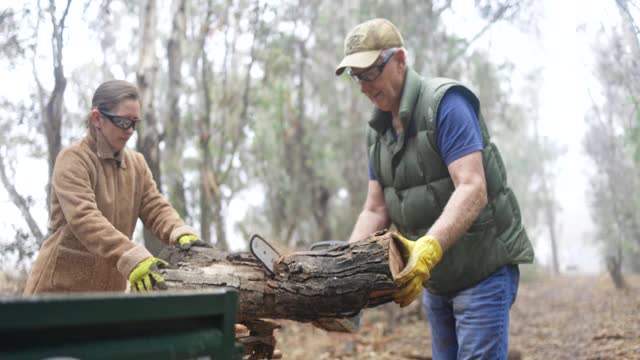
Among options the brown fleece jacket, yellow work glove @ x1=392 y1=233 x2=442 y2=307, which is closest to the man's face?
yellow work glove @ x1=392 y1=233 x2=442 y2=307

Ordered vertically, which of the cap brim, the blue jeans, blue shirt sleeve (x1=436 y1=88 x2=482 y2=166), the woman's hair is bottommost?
the blue jeans

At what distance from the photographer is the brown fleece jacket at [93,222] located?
3.04 meters

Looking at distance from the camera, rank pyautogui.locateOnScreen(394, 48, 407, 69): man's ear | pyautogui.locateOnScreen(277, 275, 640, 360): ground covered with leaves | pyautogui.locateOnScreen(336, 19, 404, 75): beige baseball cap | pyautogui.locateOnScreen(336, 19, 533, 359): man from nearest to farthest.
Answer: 1. pyautogui.locateOnScreen(336, 19, 533, 359): man
2. pyautogui.locateOnScreen(336, 19, 404, 75): beige baseball cap
3. pyautogui.locateOnScreen(394, 48, 407, 69): man's ear
4. pyautogui.locateOnScreen(277, 275, 640, 360): ground covered with leaves

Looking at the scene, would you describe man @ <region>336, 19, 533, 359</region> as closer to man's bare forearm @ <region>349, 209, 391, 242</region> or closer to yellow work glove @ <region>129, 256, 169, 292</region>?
man's bare forearm @ <region>349, 209, 391, 242</region>

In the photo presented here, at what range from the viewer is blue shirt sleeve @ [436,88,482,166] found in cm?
293

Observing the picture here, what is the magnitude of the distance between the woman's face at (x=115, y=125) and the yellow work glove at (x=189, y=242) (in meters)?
0.69

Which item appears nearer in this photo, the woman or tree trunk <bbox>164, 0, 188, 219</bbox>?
the woman

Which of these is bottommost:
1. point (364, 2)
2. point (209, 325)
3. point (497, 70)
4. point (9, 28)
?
point (209, 325)

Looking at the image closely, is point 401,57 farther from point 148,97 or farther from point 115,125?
point 148,97

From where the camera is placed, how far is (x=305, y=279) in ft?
8.84

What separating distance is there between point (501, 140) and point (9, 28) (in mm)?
35551

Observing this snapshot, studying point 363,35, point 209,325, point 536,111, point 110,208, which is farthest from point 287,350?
point 536,111

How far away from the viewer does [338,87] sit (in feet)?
70.9

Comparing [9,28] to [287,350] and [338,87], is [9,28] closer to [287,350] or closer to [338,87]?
[287,350]
